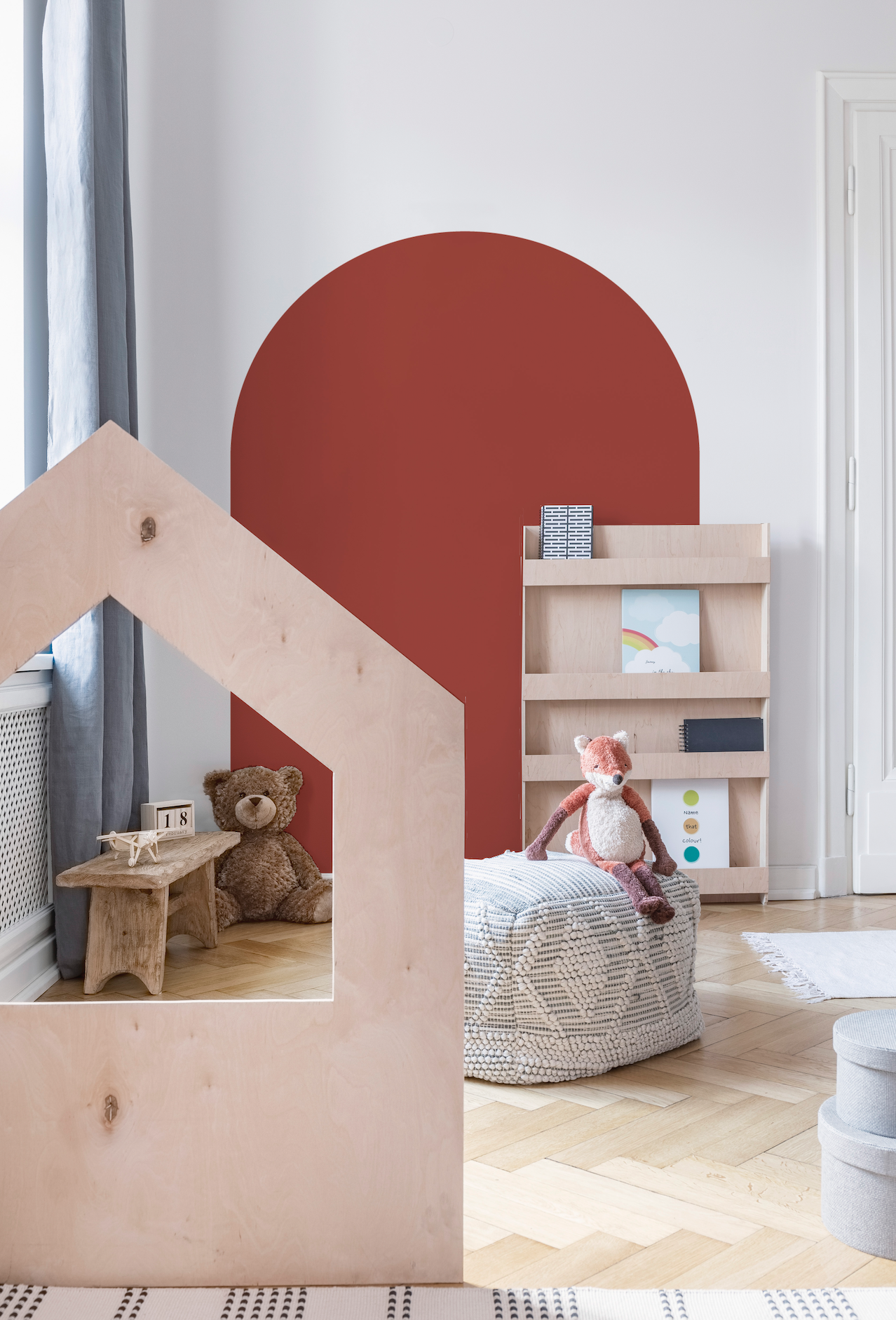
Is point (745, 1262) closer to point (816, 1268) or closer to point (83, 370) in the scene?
point (816, 1268)

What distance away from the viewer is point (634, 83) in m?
3.09

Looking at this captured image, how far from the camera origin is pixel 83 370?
7.57 ft

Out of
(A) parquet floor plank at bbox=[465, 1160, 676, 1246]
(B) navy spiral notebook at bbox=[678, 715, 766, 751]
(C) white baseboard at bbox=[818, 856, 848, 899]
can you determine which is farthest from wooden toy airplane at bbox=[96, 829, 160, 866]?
(C) white baseboard at bbox=[818, 856, 848, 899]

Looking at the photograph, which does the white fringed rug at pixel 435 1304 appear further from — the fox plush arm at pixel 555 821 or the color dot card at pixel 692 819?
the color dot card at pixel 692 819

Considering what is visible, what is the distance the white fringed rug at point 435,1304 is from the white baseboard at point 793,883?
204 cm

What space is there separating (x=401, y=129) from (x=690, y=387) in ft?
3.41

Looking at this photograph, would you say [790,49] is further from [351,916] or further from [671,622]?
[351,916]

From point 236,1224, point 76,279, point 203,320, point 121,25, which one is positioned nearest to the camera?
point 236,1224

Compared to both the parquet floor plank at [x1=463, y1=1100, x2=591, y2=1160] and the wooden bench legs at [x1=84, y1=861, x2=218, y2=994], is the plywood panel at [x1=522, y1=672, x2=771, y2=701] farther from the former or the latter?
the parquet floor plank at [x1=463, y1=1100, x2=591, y2=1160]

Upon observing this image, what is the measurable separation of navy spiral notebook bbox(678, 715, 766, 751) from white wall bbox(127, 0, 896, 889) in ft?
0.51

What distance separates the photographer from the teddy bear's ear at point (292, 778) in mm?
2961

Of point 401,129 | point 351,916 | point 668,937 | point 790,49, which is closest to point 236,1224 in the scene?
point 351,916

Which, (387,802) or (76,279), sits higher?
(76,279)

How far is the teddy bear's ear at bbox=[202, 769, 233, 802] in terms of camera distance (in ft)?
9.68
